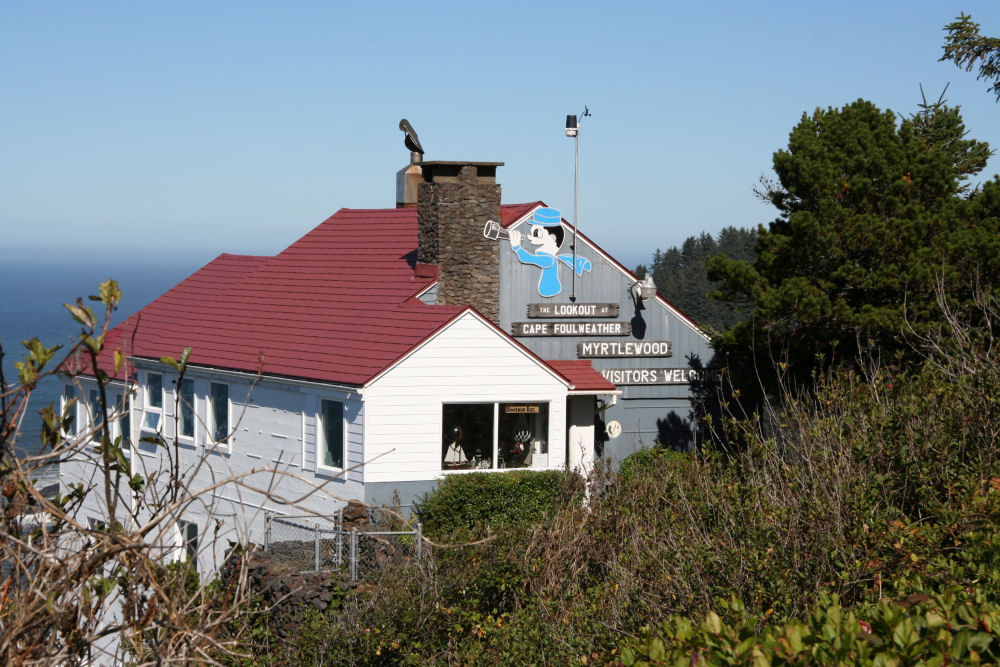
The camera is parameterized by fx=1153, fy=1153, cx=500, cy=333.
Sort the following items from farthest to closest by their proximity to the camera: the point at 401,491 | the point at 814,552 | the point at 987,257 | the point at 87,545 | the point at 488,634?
the point at 987,257
the point at 401,491
the point at 488,634
the point at 814,552
the point at 87,545

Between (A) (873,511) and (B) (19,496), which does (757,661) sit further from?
(A) (873,511)

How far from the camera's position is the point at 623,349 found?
→ 27.2 metres

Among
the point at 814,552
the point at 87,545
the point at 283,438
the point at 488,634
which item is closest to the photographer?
the point at 87,545

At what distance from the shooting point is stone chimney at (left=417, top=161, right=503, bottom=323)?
81.6 feet

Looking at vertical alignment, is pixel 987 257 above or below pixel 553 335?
above

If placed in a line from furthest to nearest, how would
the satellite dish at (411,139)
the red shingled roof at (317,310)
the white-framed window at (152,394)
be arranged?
the satellite dish at (411,139) → the white-framed window at (152,394) → the red shingled roof at (317,310)

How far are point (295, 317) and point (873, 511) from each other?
664 inches

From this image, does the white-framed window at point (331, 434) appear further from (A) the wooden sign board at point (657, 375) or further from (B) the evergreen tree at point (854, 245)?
(B) the evergreen tree at point (854, 245)

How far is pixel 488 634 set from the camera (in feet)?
48.9

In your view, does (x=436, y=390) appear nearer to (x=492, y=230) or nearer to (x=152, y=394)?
(x=492, y=230)

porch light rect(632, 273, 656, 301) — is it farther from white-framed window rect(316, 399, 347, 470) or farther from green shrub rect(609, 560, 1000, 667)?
green shrub rect(609, 560, 1000, 667)

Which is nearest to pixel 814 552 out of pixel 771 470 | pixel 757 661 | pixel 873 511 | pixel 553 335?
pixel 873 511

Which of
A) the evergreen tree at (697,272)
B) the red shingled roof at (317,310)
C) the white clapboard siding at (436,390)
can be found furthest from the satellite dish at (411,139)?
the evergreen tree at (697,272)

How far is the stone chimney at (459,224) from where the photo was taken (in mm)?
24859
